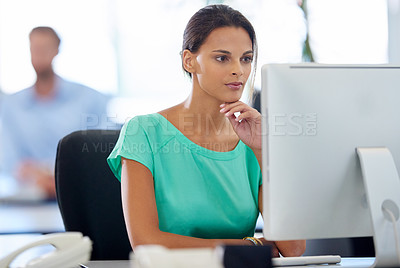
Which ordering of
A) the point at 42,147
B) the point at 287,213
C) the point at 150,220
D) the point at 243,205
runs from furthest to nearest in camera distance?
the point at 42,147 → the point at 243,205 → the point at 150,220 → the point at 287,213

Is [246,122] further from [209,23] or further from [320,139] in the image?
[320,139]

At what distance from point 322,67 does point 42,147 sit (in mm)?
3148

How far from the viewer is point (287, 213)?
878mm

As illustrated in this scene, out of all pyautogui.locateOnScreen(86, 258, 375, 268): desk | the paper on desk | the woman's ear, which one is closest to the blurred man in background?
the woman's ear

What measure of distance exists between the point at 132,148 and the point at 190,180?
20 cm

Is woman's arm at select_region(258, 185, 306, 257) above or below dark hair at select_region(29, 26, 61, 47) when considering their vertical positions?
below

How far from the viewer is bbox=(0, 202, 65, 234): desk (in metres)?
3.36

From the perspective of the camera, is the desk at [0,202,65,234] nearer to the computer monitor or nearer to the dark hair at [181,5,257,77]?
the dark hair at [181,5,257,77]

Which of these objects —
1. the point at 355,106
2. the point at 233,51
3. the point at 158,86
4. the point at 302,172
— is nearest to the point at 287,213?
the point at 302,172

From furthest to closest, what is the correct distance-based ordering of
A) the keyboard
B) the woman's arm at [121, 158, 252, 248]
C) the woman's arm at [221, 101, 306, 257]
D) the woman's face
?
the woman's face, the woman's arm at [221, 101, 306, 257], the woman's arm at [121, 158, 252, 248], the keyboard

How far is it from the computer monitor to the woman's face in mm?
554

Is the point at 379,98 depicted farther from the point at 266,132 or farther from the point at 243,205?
the point at 243,205

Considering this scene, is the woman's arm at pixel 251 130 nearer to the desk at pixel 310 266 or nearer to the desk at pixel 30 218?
the desk at pixel 310 266

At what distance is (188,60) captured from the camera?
60.3 inches
